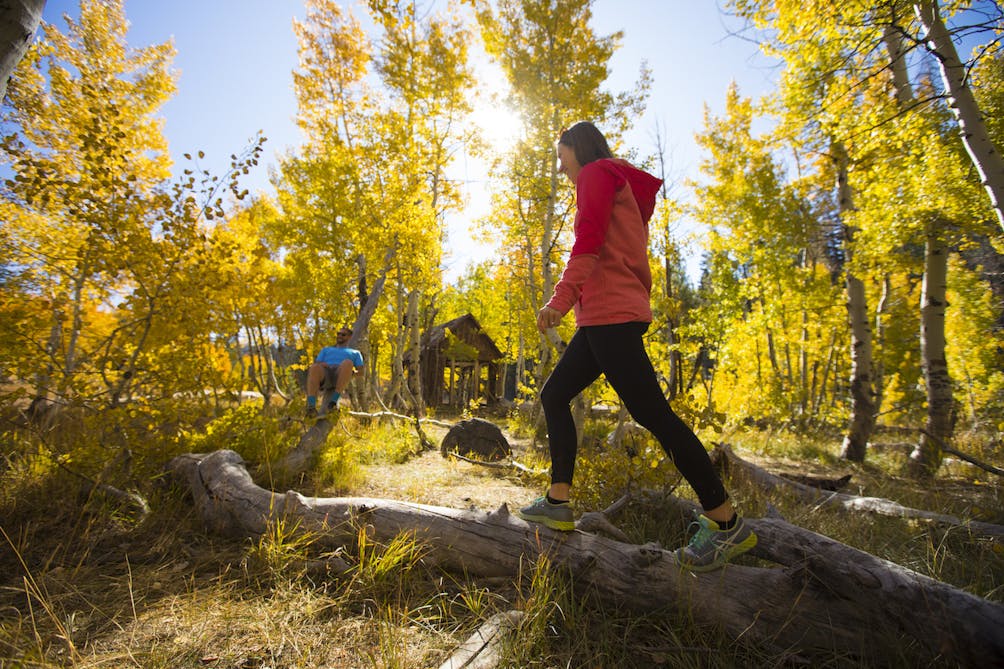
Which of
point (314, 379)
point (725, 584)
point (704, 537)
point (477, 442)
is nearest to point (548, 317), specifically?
point (704, 537)

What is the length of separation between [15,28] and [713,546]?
117 inches

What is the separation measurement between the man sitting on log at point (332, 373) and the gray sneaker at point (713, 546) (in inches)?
177

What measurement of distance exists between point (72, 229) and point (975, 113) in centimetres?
1126

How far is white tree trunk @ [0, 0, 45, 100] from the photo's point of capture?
1.18 metres

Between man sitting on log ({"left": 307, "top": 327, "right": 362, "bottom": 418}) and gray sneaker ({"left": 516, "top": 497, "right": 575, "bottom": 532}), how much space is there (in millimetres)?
3818

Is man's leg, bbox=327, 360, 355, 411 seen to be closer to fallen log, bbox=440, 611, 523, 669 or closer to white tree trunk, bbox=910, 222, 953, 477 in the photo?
fallen log, bbox=440, 611, 523, 669

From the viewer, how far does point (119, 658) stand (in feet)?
4.37

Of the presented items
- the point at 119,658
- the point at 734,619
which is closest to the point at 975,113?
the point at 734,619

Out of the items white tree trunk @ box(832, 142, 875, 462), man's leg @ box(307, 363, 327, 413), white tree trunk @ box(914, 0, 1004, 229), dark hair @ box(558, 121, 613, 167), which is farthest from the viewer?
white tree trunk @ box(832, 142, 875, 462)

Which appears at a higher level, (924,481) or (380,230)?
(380,230)

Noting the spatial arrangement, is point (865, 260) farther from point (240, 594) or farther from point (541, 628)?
point (240, 594)

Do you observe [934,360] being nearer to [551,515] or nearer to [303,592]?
[551,515]

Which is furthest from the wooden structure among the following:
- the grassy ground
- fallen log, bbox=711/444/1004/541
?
the grassy ground

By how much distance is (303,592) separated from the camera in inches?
70.1
